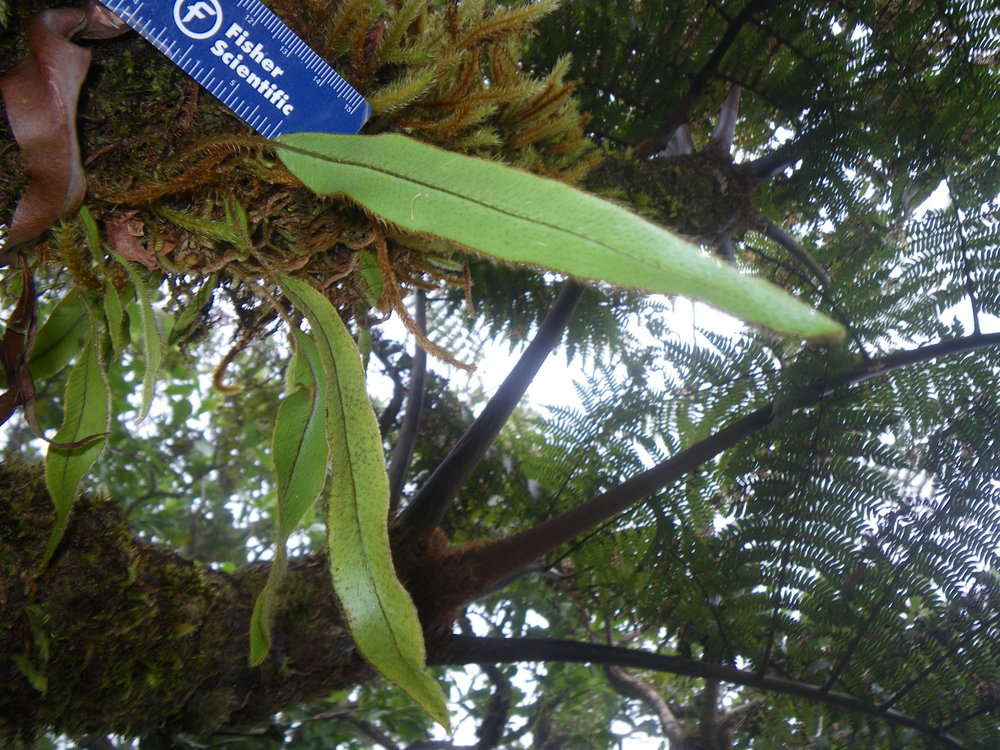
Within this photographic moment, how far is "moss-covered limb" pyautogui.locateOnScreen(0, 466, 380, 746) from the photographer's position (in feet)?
Answer: 2.57

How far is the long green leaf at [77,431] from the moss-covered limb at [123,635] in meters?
0.06

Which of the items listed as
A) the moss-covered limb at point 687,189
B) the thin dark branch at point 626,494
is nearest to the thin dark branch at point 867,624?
the thin dark branch at point 626,494

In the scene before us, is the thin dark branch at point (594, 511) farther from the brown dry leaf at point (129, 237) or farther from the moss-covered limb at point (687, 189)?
the brown dry leaf at point (129, 237)

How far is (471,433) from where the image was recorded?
3.94 ft

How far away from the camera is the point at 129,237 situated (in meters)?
0.65

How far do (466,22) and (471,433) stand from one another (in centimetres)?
69

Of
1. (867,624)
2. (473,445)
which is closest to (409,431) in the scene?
(473,445)

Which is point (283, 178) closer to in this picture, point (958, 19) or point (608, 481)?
point (608, 481)

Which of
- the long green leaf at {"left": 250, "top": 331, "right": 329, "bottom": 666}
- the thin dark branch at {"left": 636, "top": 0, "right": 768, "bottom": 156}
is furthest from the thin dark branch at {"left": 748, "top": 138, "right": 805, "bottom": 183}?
the long green leaf at {"left": 250, "top": 331, "right": 329, "bottom": 666}

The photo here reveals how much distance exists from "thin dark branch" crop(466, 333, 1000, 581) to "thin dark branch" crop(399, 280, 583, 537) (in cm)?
10

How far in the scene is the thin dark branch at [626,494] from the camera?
1.14 m

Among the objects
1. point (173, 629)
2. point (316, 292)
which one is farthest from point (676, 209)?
point (173, 629)

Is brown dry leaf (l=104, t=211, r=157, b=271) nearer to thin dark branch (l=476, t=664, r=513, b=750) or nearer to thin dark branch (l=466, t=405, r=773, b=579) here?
thin dark branch (l=466, t=405, r=773, b=579)

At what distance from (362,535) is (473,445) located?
1.98 feet
